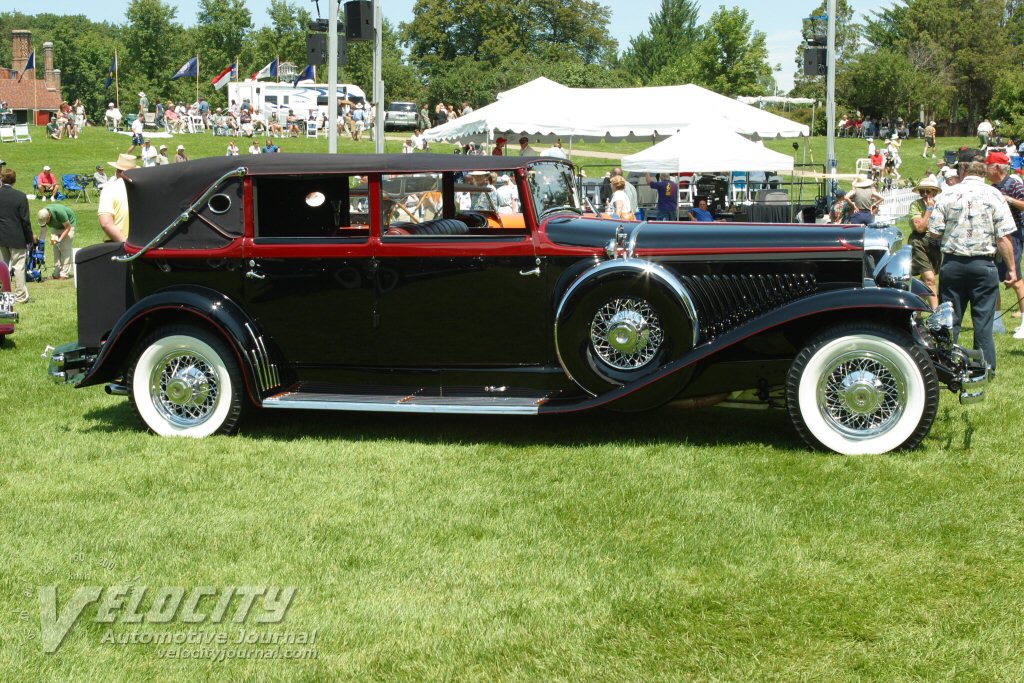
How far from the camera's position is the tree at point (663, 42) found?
83.1 meters

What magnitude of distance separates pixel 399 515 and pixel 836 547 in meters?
2.14

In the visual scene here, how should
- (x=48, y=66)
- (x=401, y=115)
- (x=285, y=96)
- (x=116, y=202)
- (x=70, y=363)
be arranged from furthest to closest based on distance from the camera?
(x=48, y=66), (x=401, y=115), (x=285, y=96), (x=116, y=202), (x=70, y=363)

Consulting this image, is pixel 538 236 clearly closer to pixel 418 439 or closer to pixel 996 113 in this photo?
pixel 418 439

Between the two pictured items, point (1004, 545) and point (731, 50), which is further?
point (731, 50)

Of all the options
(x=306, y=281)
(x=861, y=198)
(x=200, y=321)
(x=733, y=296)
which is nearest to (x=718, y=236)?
(x=733, y=296)

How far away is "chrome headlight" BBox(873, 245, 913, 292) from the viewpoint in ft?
21.3

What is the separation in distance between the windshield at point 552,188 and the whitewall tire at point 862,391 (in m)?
1.88

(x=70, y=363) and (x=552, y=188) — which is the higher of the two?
(x=552, y=188)

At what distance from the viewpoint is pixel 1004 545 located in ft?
16.1

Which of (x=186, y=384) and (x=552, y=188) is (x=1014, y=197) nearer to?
(x=552, y=188)

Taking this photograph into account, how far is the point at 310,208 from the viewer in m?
7.27

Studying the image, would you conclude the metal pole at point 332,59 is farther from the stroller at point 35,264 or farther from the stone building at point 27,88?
the stone building at point 27,88

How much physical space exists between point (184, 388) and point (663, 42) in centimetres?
8202

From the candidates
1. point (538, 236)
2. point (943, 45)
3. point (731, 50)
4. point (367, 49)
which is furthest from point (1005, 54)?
point (538, 236)
